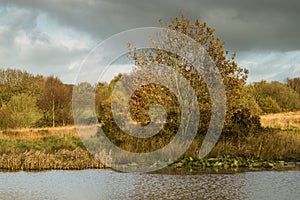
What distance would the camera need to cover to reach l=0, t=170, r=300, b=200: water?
1088cm

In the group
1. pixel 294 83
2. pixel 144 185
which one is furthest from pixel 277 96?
pixel 144 185

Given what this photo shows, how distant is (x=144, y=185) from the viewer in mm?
12430

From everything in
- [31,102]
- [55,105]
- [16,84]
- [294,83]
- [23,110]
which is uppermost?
[294,83]

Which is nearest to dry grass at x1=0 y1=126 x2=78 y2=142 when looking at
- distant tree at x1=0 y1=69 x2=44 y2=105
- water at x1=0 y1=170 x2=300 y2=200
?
water at x1=0 y1=170 x2=300 y2=200

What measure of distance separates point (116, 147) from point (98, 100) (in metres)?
22.1

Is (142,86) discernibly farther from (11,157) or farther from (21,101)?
(21,101)

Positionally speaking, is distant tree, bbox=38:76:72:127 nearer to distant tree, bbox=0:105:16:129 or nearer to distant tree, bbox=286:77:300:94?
distant tree, bbox=0:105:16:129

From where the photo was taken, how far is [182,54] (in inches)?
792

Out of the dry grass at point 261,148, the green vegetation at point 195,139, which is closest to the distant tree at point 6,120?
the green vegetation at point 195,139

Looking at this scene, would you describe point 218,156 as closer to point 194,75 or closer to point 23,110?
point 194,75

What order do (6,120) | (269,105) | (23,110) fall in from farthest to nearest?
(269,105), (23,110), (6,120)

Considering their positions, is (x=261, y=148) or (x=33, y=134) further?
(x=33, y=134)

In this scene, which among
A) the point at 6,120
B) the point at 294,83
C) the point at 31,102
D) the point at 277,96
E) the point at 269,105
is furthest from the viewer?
the point at 294,83

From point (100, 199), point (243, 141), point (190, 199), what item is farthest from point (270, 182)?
point (243, 141)
